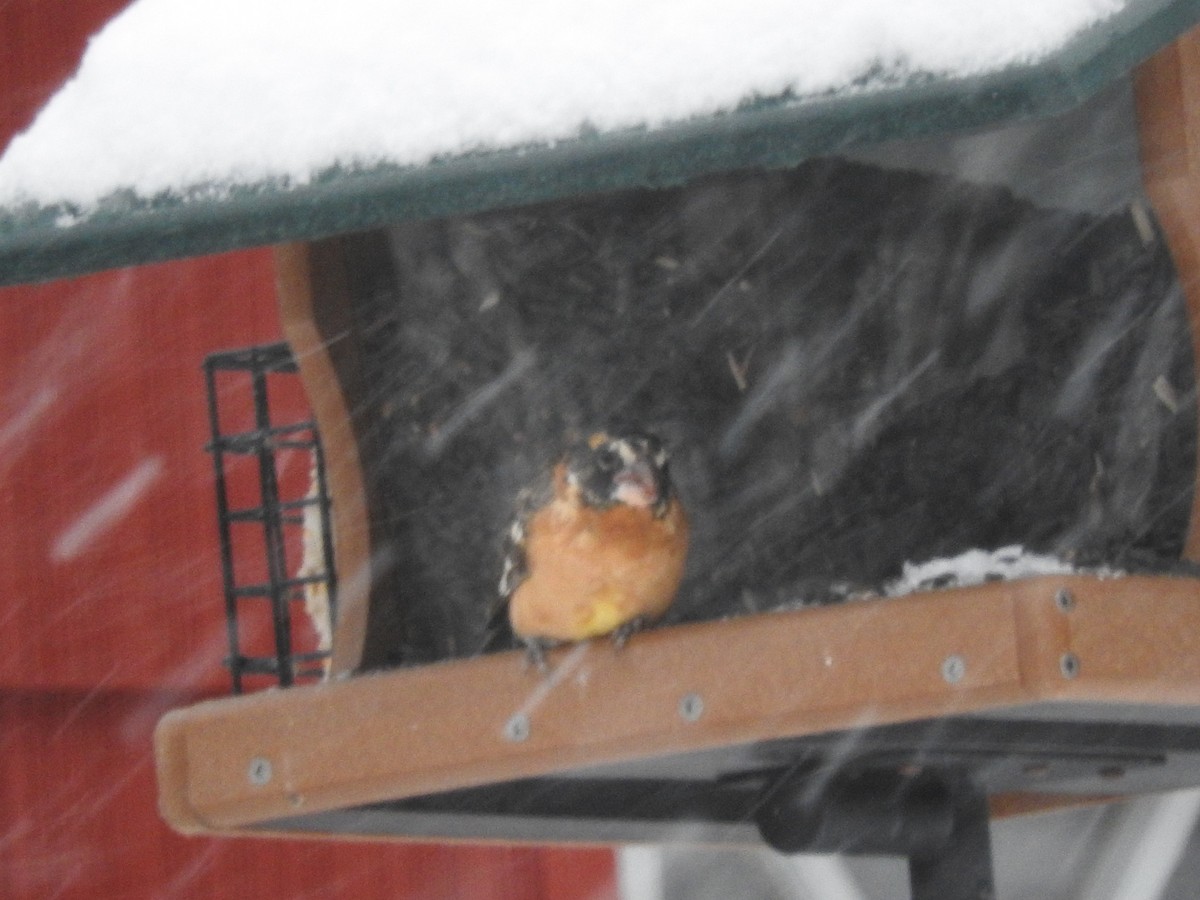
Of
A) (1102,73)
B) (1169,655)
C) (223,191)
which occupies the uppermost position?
(223,191)

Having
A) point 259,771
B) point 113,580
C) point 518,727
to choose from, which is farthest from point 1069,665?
point 113,580

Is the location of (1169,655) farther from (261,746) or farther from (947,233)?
(261,746)

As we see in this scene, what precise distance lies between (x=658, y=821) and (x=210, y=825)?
829mm

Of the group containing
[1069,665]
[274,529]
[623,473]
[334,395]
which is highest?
[334,395]

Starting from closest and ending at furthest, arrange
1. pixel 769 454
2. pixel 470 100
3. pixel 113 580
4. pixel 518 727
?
pixel 470 100, pixel 518 727, pixel 769 454, pixel 113 580

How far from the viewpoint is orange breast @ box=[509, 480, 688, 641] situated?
9.27ft

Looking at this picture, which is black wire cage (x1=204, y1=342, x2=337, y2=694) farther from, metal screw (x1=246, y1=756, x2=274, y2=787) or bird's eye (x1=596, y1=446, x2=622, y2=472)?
bird's eye (x1=596, y1=446, x2=622, y2=472)

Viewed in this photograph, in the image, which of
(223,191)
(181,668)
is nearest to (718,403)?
(223,191)

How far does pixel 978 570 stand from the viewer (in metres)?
2.72

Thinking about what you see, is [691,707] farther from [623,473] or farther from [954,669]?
[623,473]

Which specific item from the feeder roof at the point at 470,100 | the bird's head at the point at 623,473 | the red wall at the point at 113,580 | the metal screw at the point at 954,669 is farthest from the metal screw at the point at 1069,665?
the red wall at the point at 113,580

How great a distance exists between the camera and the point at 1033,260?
3109mm

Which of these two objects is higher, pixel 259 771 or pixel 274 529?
pixel 274 529

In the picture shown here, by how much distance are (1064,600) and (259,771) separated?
1.07 m
